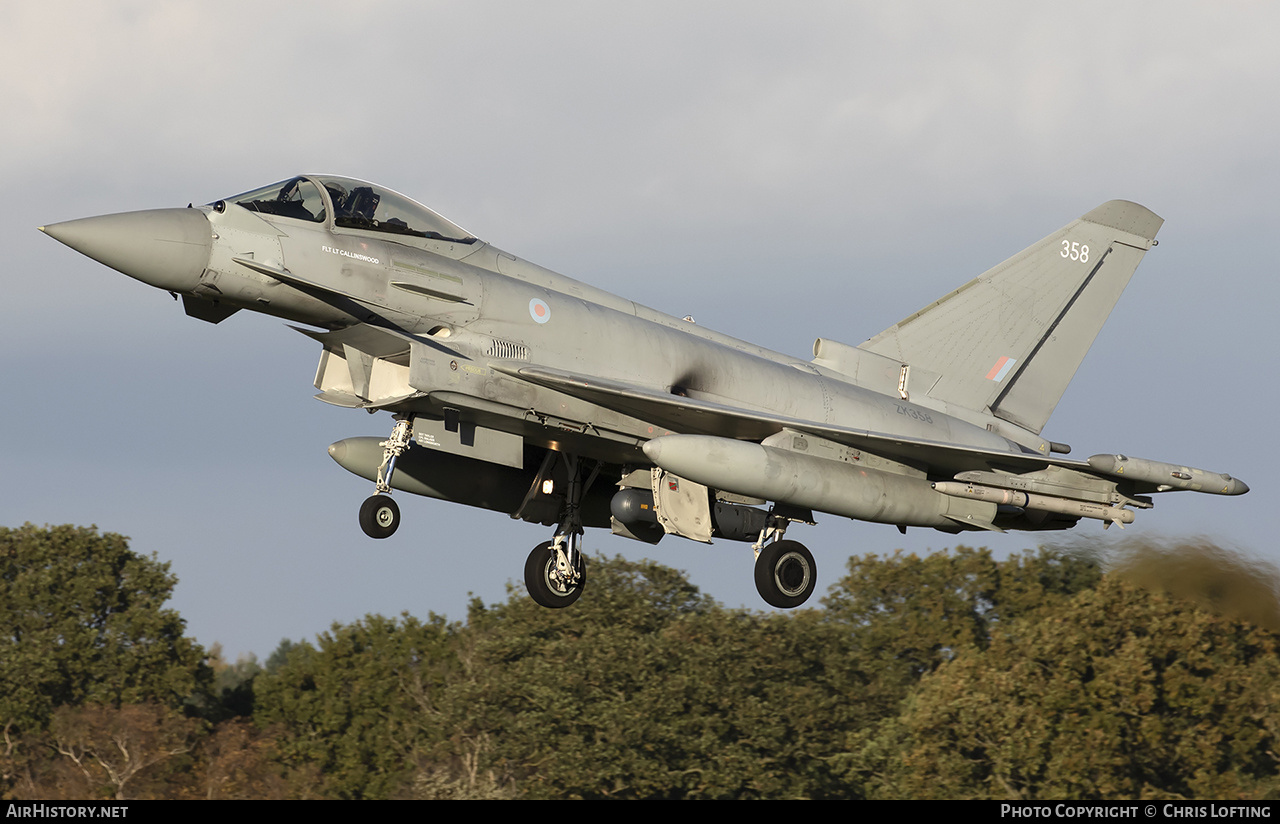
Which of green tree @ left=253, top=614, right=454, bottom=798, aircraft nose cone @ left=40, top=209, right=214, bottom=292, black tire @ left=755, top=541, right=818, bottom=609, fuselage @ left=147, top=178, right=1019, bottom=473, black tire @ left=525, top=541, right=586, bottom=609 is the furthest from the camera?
green tree @ left=253, top=614, right=454, bottom=798

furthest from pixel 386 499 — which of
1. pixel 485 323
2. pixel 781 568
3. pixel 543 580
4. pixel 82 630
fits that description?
pixel 82 630

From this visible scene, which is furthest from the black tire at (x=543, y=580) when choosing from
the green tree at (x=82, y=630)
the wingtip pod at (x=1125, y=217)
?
the green tree at (x=82, y=630)

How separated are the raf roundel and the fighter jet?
0.03 metres

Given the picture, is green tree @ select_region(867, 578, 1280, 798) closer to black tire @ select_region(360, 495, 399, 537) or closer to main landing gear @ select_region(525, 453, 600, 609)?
main landing gear @ select_region(525, 453, 600, 609)

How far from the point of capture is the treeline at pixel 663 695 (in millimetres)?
38719

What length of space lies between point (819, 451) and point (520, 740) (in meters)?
28.0

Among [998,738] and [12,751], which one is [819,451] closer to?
[998,738]

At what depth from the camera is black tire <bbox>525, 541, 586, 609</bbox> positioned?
17703mm

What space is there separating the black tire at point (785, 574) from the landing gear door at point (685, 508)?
127cm

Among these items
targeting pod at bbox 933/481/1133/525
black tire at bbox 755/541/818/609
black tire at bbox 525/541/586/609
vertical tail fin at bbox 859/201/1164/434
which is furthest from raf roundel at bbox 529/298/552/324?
vertical tail fin at bbox 859/201/1164/434

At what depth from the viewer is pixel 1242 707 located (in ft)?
129

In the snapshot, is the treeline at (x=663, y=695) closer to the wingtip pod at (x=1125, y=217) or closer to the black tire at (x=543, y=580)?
the wingtip pod at (x=1125, y=217)
